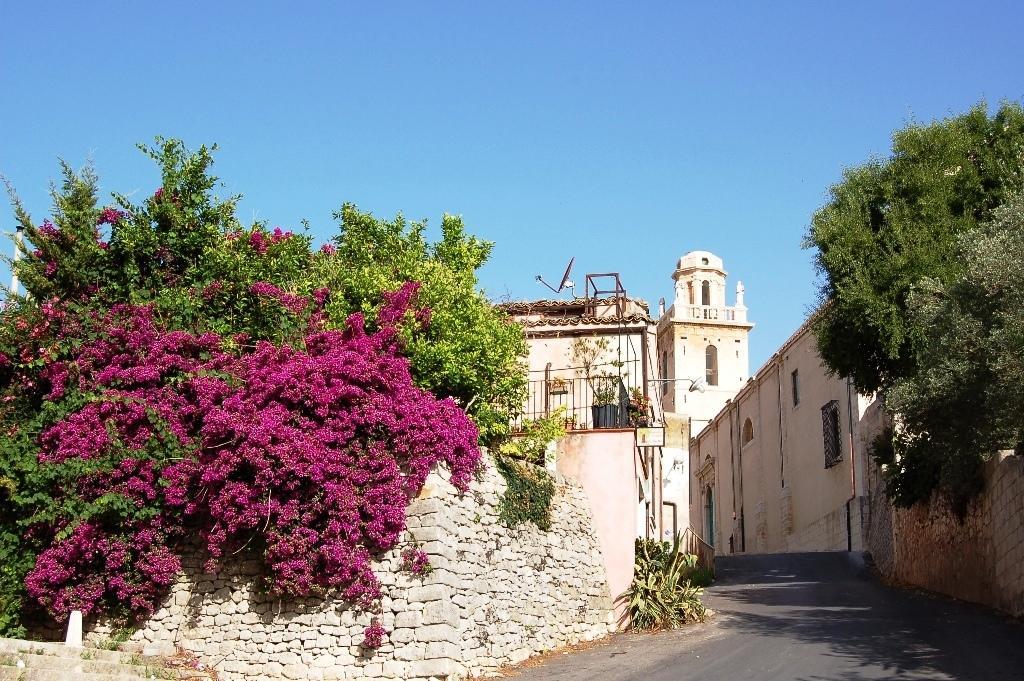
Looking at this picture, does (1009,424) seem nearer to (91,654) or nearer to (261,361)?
(261,361)

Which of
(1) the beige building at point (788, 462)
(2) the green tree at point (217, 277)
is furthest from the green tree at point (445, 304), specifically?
(1) the beige building at point (788, 462)

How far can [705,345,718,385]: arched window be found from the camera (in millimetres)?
64125

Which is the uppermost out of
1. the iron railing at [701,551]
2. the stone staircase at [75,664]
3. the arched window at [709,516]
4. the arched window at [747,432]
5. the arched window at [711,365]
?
the arched window at [711,365]

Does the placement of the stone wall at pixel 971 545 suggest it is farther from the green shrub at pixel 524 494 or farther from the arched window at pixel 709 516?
the arched window at pixel 709 516

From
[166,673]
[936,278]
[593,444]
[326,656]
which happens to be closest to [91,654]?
[166,673]

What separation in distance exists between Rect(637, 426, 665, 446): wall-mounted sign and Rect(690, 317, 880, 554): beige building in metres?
9.31

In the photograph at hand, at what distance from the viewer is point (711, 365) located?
6512 centimetres

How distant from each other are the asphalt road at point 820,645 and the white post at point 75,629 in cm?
677

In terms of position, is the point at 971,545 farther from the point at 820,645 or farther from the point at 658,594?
the point at 658,594

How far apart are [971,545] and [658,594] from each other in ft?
23.8

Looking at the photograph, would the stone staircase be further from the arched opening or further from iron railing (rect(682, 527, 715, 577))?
the arched opening

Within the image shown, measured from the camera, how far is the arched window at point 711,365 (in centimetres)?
6412

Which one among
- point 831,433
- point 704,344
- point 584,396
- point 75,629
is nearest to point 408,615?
point 75,629

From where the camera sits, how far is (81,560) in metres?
17.3
